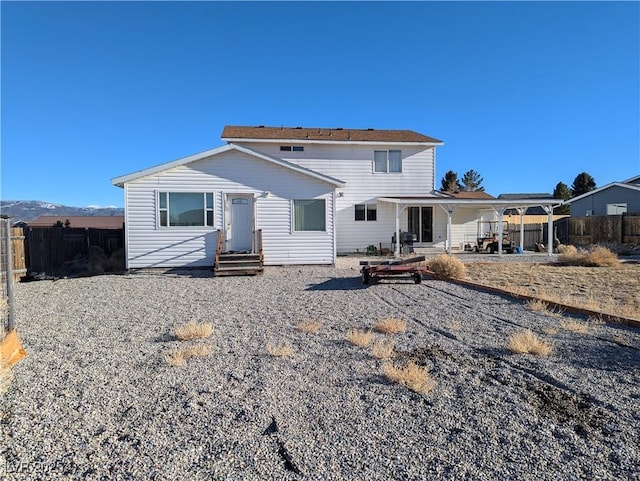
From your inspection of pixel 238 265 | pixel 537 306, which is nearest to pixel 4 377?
pixel 537 306

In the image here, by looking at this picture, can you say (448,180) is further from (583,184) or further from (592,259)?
(592,259)

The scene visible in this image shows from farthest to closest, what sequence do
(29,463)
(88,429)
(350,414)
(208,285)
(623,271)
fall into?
(623,271)
(208,285)
(350,414)
(88,429)
(29,463)

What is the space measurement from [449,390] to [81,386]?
368 centimetres

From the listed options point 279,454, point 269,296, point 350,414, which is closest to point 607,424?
point 350,414

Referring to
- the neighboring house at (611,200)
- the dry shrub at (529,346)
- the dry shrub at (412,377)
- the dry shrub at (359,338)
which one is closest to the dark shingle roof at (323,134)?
the neighboring house at (611,200)

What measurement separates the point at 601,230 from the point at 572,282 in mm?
17248

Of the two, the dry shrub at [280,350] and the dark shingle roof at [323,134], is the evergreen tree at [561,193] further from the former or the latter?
the dry shrub at [280,350]

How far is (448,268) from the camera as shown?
11.8 metres

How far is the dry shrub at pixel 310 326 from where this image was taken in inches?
233

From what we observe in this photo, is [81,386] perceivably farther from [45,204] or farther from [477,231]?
[45,204]

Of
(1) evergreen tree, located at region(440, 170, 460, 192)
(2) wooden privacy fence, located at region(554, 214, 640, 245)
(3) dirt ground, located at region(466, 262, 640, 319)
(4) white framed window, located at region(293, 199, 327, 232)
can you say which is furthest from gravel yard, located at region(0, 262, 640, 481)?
(1) evergreen tree, located at region(440, 170, 460, 192)

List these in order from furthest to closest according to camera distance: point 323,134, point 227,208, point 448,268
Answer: point 323,134, point 227,208, point 448,268

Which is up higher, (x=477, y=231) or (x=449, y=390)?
(x=477, y=231)

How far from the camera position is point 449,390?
149 inches
